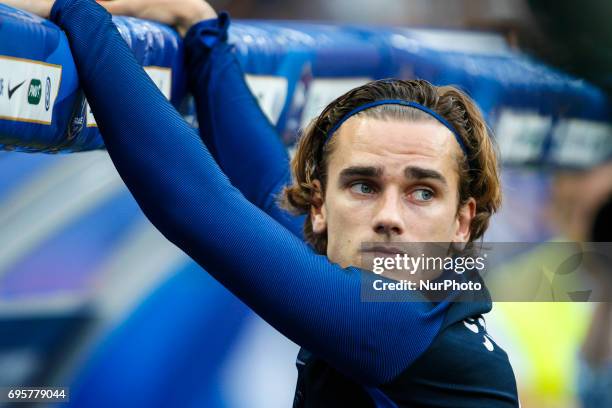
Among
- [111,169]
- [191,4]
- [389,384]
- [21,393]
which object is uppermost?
[191,4]

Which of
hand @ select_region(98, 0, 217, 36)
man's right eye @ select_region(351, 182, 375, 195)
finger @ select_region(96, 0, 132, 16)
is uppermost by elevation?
man's right eye @ select_region(351, 182, 375, 195)

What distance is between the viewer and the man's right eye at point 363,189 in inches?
47.6

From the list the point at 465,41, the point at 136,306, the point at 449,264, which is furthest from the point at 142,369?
the point at 465,41

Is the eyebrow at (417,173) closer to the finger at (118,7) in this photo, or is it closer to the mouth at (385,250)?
the mouth at (385,250)

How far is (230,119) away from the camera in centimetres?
163

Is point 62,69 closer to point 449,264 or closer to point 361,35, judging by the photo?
point 449,264

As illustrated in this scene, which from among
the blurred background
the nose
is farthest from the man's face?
the blurred background

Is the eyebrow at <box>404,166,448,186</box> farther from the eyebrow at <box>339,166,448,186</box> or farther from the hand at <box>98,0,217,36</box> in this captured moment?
the hand at <box>98,0,217,36</box>

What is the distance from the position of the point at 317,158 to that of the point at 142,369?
0.78 m

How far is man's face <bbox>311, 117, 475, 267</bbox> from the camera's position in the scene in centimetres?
118

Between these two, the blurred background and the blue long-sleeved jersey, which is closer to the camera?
the blue long-sleeved jersey

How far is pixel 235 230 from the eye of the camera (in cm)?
108

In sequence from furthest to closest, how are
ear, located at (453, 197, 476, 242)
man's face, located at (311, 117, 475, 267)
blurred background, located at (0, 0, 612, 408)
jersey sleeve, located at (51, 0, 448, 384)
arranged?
blurred background, located at (0, 0, 612, 408), ear, located at (453, 197, 476, 242), man's face, located at (311, 117, 475, 267), jersey sleeve, located at (51, 0, 448, 384)

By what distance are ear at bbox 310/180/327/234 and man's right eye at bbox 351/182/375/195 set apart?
0.30 ft
